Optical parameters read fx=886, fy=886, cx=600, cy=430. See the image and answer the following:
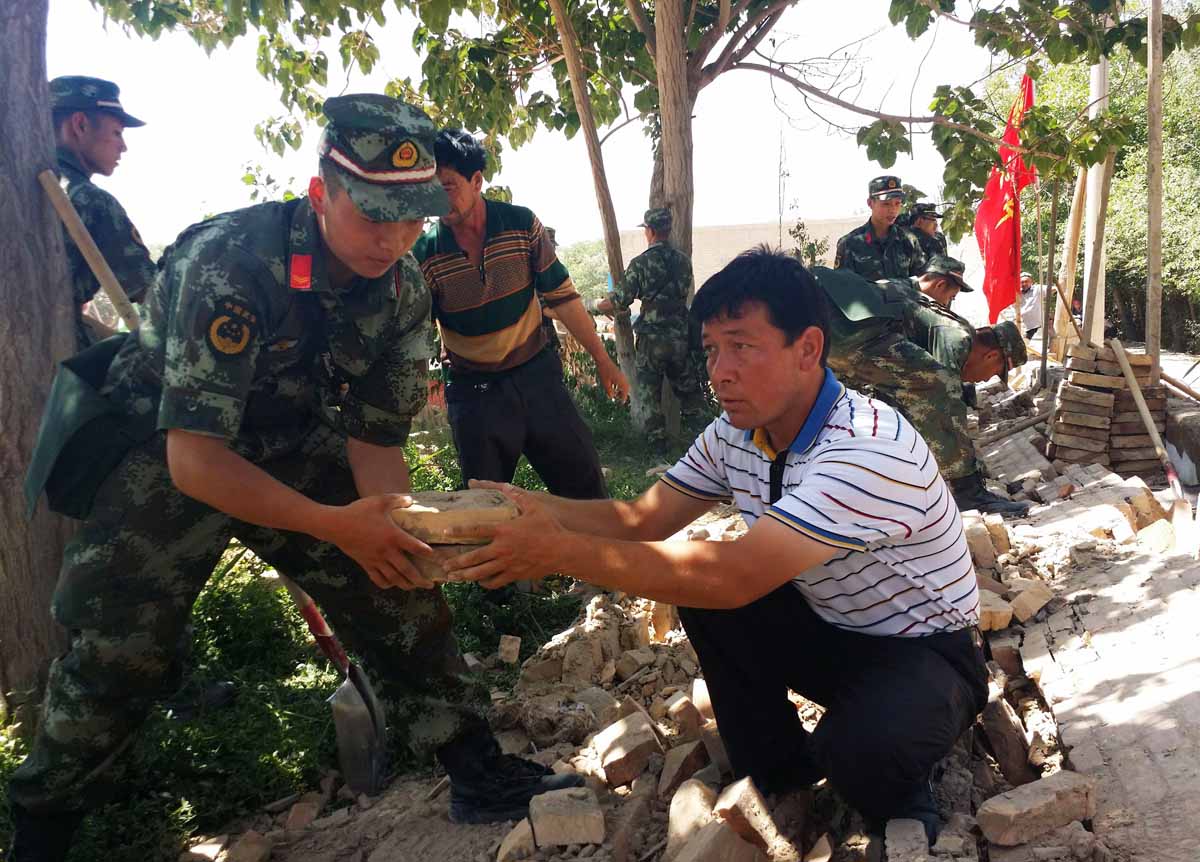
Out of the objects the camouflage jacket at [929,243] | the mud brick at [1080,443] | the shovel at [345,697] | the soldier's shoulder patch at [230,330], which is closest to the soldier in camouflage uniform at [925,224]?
the camouflage jacket at [929,243]

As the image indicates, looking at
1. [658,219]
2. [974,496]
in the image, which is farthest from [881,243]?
[974,496]

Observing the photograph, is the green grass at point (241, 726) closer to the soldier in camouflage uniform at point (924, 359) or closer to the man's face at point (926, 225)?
the soldier in camouflage uniform at point (924, 359)

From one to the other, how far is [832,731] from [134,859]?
1.95 m

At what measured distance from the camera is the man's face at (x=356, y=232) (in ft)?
6.93

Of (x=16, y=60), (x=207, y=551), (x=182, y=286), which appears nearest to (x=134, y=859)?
(x=207, y=551)

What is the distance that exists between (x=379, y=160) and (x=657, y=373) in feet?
19.9

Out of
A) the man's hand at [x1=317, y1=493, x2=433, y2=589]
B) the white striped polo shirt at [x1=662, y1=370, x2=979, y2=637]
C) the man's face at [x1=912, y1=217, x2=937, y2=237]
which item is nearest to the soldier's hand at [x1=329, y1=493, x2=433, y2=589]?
the man's hand at [x1=317, y1=493, x2=433, y2=589]

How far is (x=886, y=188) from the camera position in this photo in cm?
698

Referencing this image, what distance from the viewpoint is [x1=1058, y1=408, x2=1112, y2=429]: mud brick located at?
662 centimetres

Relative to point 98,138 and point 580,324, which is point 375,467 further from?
point 98,138

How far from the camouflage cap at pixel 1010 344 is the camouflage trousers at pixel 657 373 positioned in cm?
307

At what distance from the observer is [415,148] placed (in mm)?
2135

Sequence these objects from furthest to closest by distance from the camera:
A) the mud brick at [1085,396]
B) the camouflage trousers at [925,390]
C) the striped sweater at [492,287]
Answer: the mud brick at [1085,396], the camouflage trousers at [925,390], the striped sweater at [492,287]

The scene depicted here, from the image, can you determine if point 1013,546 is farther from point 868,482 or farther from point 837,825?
point 868,482
